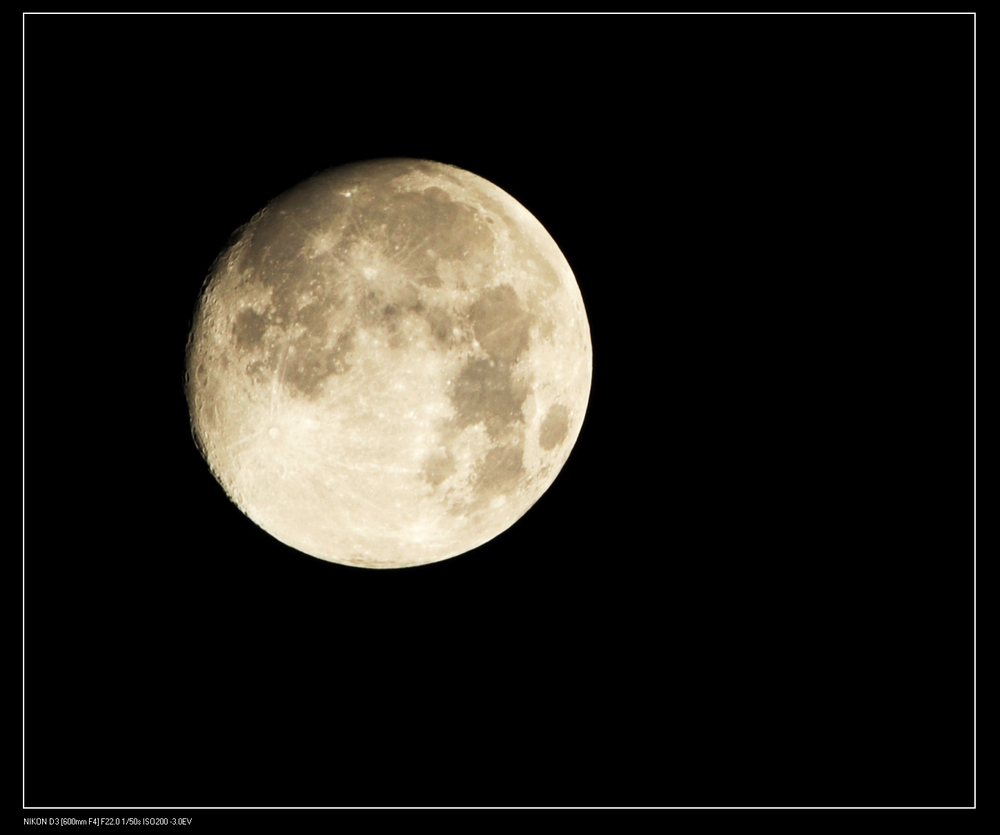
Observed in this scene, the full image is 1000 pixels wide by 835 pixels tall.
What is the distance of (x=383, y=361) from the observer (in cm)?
293

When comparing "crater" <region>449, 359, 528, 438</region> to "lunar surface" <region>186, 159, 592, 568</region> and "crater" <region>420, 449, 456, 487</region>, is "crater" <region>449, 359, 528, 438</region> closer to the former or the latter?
"lunar surface" <region>186, 159, 592, 568</region>

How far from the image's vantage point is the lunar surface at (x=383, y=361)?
2.96 metres

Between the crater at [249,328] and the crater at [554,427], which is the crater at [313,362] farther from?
the crater at [554,427]

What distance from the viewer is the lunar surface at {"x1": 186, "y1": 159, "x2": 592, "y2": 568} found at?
2955 mm

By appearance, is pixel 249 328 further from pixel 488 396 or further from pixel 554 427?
pixel 554 427

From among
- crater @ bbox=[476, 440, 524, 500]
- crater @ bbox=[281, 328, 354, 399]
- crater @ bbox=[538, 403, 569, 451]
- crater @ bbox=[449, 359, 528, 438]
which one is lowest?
crater @ bbox=[476, 440, 524, 500]

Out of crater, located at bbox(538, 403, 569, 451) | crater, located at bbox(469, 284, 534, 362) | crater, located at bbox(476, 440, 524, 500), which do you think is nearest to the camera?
crater, located at bbox(469, 284, 534, 362)

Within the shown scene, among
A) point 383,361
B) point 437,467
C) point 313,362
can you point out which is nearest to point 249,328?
point 313,362

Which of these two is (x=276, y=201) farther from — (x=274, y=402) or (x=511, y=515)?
(x=511, y=515)

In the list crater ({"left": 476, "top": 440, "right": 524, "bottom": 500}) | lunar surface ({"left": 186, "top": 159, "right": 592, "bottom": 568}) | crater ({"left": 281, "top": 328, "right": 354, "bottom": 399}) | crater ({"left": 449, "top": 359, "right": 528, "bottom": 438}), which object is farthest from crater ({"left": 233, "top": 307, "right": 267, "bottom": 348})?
crater ({"left": 476, "top": 440, "right": 524, "bottom": 500})

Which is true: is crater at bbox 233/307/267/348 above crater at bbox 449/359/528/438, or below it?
above

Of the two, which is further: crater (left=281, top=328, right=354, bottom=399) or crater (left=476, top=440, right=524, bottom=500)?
crater (left=476, top=440, right=524, bottom=500)

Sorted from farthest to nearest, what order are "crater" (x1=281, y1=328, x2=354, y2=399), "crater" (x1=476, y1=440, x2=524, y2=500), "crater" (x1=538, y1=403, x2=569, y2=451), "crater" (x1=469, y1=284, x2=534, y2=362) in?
"crater" (x1=538, y1=403, x2=569, y2=451), "crater" (x1=476, y1=440, x2=524, y2=500), "crater" (x1=469, y1=284, x2=534, y2=362), "crater" (x1=281, y1=328, x2=354, y2=399)

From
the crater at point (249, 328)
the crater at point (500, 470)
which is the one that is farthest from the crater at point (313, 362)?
the crater at point (500, 470)
